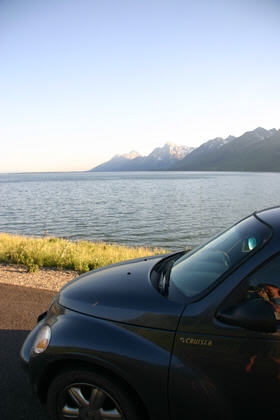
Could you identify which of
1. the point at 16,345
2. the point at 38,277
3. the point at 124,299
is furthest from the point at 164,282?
the point at 38,277

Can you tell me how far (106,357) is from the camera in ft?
6.31

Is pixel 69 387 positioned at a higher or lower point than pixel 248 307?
lower

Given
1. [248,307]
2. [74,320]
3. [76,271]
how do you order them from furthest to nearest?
1. [76,271]
2. [74,320]
3. [248,307]

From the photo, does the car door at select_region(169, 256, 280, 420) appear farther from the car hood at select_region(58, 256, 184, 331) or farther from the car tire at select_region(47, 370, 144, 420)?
the car tire at select_region(47, 370, 144, 420)

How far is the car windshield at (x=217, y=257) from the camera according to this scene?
200 cm

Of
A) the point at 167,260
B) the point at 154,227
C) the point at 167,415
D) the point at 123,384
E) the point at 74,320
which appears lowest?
the point at 154,227

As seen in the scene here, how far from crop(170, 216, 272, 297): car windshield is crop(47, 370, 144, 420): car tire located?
2.53ft

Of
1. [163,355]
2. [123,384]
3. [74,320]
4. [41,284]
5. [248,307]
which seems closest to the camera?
[248,307]

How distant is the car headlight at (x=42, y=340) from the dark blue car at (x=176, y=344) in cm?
1

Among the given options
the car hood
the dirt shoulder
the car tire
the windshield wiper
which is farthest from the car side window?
the dirt shoulder

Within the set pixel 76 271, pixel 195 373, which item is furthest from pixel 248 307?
pixel 76 271

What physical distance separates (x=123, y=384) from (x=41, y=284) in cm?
428

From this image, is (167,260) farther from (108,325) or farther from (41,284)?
(41,284)

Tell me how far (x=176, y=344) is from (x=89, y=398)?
2.43 ft
